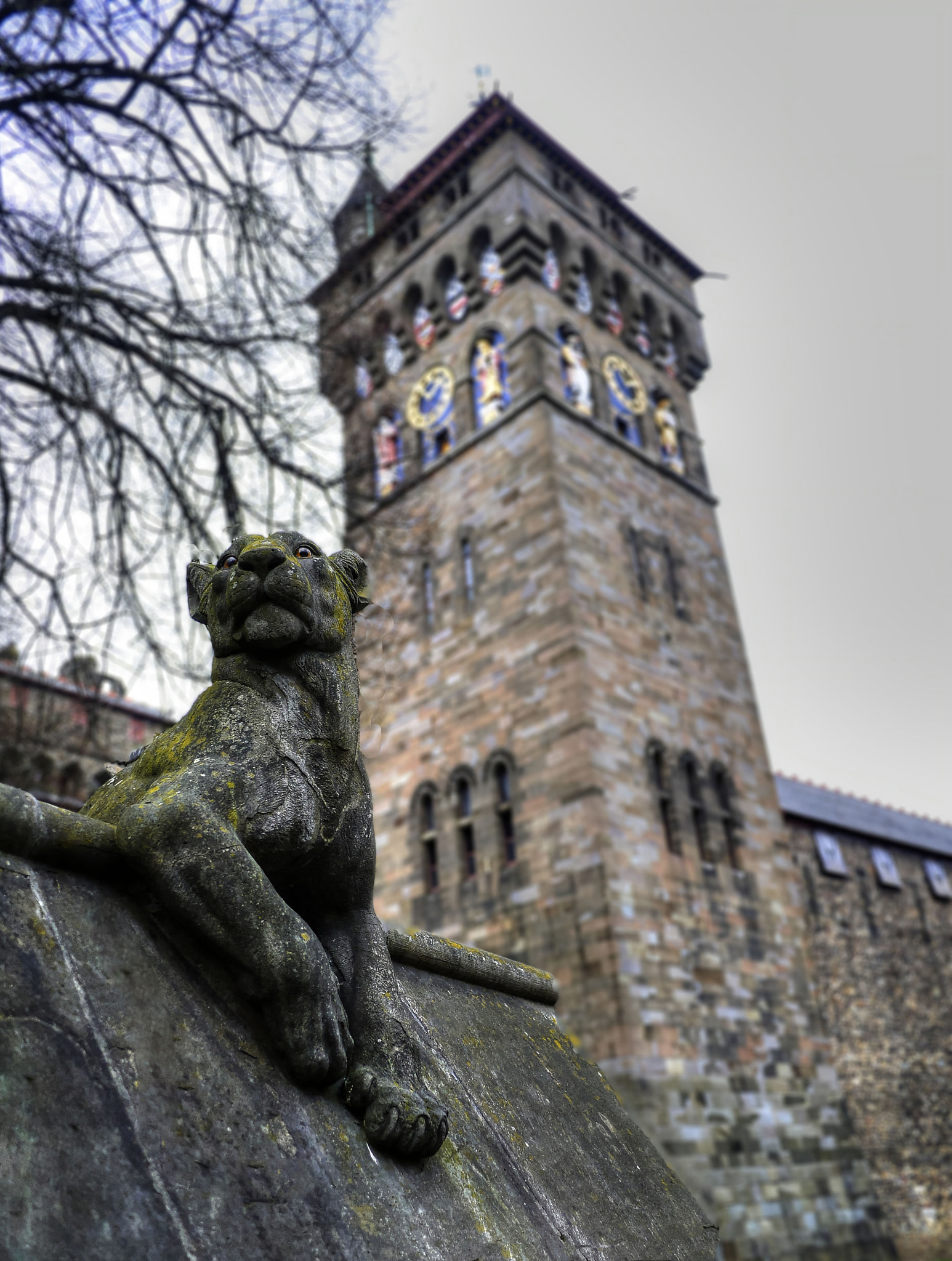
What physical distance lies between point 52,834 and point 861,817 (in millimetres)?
25478

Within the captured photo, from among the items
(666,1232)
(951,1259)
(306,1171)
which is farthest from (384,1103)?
(951,1259)

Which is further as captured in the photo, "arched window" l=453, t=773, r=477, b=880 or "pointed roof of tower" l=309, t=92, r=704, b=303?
"pointed roof of tower" l=309, t=92, r=704, b=303

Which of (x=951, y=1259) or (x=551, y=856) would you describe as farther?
(x=951, y=1259)

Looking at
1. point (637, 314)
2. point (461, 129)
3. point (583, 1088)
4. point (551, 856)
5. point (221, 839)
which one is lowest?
point (583, 1088)

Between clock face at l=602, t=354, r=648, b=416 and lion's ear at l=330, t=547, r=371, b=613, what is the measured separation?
54.2 ft

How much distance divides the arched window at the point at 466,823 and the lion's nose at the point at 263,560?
1250cm

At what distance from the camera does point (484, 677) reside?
14930mm

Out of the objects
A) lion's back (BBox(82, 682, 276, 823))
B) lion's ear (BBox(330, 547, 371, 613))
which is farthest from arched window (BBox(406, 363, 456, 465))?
lion's back (BBox(82, 682, 276, 823))

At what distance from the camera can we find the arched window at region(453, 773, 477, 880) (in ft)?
46.3

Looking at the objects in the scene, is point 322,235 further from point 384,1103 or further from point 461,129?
point 461,129

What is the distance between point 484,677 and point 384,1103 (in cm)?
1342

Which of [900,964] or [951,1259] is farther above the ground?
[900,964]

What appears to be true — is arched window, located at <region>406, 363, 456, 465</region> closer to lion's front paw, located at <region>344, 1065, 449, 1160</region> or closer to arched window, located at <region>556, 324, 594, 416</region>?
arched window, located at <region>556, 324, 594, 416</region>

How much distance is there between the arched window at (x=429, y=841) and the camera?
14.6 m
